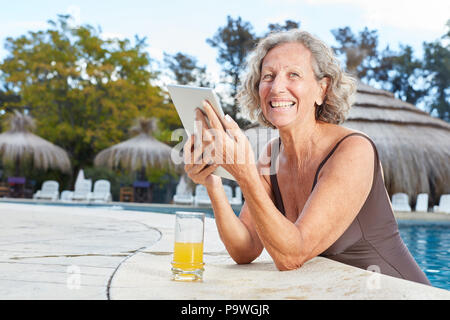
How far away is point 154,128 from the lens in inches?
755

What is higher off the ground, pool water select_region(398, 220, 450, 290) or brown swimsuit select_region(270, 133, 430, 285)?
brown swimsuit select_region(270, 133, 430, 285)

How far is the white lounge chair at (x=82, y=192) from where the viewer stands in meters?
16.8

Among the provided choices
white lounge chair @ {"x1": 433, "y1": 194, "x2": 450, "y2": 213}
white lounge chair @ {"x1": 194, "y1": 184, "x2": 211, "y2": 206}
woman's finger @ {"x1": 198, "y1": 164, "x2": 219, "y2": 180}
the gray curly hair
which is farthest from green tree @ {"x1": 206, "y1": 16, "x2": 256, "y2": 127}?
woman's finger @ {"x1": 198, "y1": 164, "x2": 219, "y2": 180}

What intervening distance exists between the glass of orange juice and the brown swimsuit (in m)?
0.56

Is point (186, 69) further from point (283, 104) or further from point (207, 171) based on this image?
point (207, 171)

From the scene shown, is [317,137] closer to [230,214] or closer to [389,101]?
[230,214]

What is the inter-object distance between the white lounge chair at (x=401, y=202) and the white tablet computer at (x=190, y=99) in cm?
1359

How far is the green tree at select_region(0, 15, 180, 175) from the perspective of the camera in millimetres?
21359

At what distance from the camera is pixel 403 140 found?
14.7 m

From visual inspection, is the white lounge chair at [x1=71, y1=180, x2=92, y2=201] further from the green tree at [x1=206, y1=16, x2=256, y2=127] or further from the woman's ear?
→ the woman's ear

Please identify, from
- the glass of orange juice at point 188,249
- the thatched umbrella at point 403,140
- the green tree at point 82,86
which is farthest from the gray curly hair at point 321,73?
the green tree at point 82,86

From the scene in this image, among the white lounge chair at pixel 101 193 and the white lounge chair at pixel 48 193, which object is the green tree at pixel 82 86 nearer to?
the white lounge chair at pixel 48 193

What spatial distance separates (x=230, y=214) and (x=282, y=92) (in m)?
0.56
